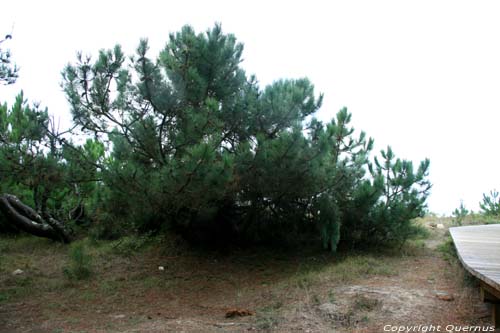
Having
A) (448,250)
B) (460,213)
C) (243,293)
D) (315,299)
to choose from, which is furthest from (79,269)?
(460,213)

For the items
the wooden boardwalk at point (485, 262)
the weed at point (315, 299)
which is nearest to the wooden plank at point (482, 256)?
the wooden boardwalk at point (485, 262)

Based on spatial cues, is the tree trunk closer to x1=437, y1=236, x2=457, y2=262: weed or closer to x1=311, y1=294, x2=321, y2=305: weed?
x1=311, y1=294, x2=321, y2=305: weed

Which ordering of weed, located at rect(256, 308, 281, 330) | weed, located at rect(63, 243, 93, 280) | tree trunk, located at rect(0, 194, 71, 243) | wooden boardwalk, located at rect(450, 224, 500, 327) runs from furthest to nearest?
tree trunk, located at rect(0, 194, 71, 243) → weed, located at rect(63, 243, 93, 280) → weed, located at rect(256, 308, 281, 330) → wooden boardwalk, located at rect(450, 224, 500, 327)

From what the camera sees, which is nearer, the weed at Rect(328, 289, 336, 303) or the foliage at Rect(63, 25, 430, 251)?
the weed at Rect(328, 289, 336, 303)

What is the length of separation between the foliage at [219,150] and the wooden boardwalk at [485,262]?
1148mm

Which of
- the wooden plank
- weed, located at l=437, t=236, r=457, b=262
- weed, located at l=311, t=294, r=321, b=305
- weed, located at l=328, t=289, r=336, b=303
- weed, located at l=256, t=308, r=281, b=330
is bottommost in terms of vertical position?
weed, located at l=256, t=308, r=281, b=330

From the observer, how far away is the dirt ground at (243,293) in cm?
331

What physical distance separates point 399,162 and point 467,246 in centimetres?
179

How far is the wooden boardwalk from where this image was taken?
2.73 metres

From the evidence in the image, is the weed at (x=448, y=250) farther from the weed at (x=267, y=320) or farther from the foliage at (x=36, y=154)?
the foliage at (x=36, y=154)

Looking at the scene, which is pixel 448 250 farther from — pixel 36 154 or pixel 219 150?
pixel 36 154

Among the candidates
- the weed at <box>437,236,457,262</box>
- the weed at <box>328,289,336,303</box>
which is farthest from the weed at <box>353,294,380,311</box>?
the weed at <box>437,236,457,262</box>

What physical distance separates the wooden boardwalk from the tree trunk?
21.5ft

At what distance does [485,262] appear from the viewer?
131 inches
